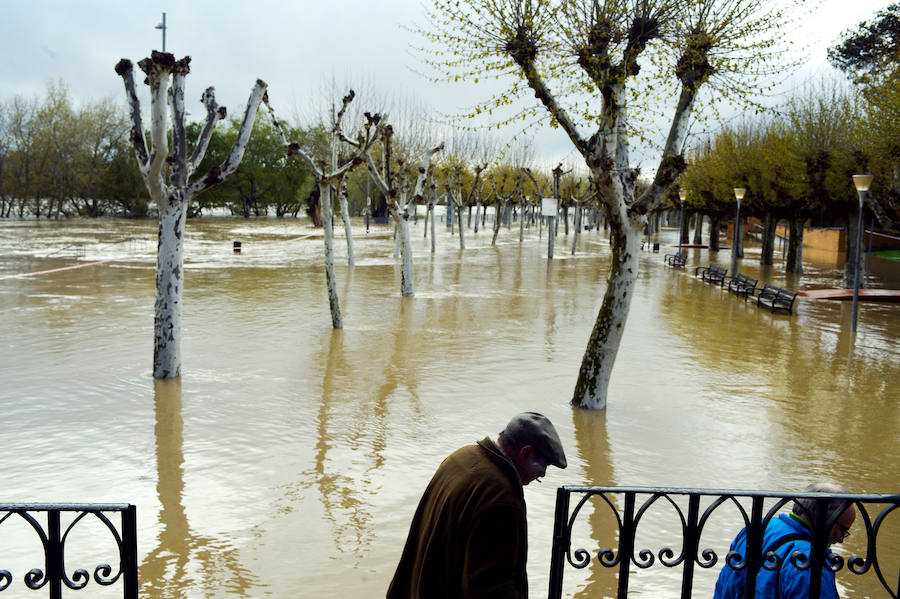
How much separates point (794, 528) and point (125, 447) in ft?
23.3

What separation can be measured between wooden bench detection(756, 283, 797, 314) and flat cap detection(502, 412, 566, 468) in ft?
61.5

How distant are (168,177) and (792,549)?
10321mm

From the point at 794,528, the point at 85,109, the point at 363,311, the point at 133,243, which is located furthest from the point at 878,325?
the point at 85,109

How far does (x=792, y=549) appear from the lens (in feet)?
11.5

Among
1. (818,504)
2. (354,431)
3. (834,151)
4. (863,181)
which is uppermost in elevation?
(834,151)

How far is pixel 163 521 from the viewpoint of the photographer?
6.47 meters

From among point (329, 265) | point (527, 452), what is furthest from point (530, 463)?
point (329, 265)

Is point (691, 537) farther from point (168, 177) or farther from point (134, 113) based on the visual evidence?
point (134, 113)

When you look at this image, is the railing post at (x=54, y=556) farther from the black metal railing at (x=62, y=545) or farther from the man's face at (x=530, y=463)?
the man's face at (x=530, y=463)

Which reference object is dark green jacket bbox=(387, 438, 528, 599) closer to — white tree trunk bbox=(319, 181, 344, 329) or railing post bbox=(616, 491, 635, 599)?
railing post bbox=(616, 491, 635, 599)

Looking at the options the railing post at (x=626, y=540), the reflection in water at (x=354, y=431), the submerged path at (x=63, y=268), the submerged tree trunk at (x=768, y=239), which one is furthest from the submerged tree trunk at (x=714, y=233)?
the railing post at (x=626, y=540)

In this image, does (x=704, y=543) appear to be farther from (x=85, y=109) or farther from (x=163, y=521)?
Answer: (x=85, y=109)

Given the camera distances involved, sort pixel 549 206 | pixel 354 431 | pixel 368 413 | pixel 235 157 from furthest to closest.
→ pixel 549 206 → pixel 235 157 → pixel 368 413 → pixel 354 431

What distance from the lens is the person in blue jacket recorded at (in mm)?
3424
